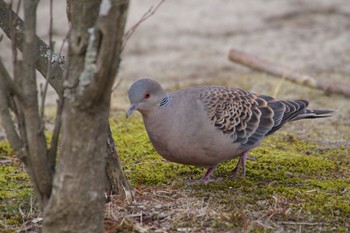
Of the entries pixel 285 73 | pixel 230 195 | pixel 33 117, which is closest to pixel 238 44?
pixel 285 73

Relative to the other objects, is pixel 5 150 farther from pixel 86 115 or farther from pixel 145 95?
pixel 86 115

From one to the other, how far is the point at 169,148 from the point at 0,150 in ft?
6.59

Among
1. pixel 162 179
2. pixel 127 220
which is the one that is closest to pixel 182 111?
pixel 162 179

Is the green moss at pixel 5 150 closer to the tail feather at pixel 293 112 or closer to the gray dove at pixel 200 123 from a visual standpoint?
the gray dove at pixel 200 123

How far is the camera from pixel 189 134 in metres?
4.79

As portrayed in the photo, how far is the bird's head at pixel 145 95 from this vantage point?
487 cm

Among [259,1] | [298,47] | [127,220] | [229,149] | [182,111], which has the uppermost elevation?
[259,1]

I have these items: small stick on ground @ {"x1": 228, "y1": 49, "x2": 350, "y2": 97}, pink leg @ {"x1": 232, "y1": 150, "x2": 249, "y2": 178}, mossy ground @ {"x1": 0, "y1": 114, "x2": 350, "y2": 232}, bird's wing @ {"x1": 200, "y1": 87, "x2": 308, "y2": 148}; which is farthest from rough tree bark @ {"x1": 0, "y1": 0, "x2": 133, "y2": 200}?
small stick on ground @ {"x1": 228, "y1": 49, "x2": 350, "y2": 97}

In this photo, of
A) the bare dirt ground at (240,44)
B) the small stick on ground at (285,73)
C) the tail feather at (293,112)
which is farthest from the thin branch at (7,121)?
the small stick on ground at (285,73)

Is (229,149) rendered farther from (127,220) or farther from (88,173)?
(88,173)

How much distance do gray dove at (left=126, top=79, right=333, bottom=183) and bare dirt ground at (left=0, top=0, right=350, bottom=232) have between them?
1.61 meters

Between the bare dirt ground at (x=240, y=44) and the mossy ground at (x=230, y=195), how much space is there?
1.36m

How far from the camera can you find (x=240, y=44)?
1057 centimetres

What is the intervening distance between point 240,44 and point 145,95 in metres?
5.91
